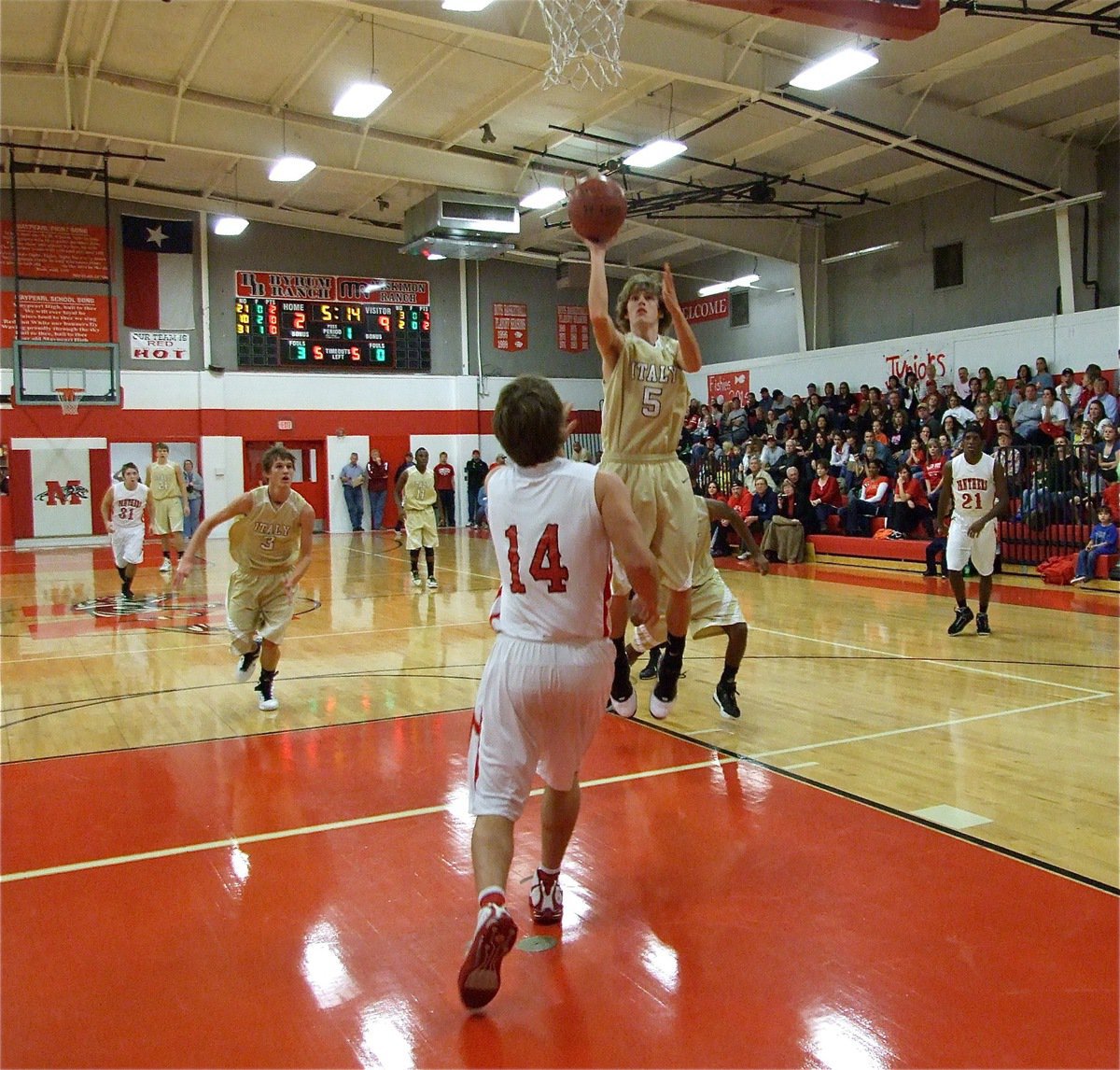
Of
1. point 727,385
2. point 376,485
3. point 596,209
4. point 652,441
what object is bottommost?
point 652,441

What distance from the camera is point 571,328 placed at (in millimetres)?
27109

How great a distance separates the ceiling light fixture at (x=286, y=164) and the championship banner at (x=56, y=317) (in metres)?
6.28

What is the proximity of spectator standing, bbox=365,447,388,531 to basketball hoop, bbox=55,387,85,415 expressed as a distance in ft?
20.3

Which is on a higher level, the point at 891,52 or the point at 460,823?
the point at 891,52

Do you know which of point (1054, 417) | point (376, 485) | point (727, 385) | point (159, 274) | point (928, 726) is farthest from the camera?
point (376, 485)

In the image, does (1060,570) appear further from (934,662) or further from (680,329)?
(680,329)

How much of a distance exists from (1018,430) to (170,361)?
16.8 m

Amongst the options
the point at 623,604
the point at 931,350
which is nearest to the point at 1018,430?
the point at 931,350

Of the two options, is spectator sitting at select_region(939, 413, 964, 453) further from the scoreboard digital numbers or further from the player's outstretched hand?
the scoreboard digital numbers

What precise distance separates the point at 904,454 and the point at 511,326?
12879 mm

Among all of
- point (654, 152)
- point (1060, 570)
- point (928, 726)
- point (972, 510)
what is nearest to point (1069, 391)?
point (1060, 570)

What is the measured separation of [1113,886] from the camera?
134 inches

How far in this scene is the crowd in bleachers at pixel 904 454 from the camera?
42.6 ft

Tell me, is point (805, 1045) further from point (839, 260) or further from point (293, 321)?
point (293, 321)
